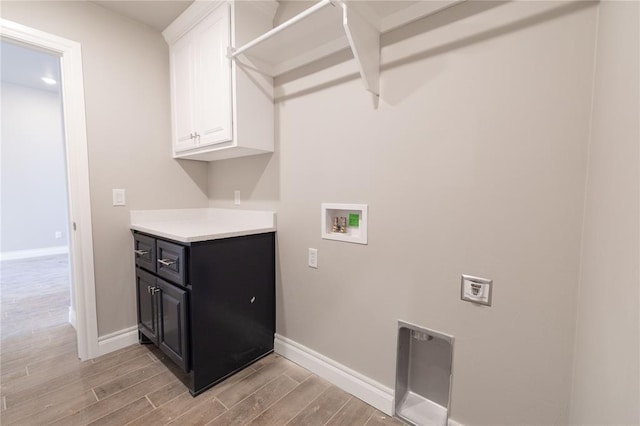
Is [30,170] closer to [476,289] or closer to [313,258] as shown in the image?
[313,258]

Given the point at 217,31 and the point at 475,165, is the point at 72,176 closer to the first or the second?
the point at 217,31

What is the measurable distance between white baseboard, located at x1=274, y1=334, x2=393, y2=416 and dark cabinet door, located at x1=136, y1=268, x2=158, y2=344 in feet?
2.77

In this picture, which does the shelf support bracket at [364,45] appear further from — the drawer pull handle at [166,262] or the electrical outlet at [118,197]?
the electrical outlet at [118,197]

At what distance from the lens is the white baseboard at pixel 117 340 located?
2.00m

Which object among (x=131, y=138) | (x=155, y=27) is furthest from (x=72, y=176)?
(x=155, y=27)

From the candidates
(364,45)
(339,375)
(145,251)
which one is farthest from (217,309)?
(364,45)

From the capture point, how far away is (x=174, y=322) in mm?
1674

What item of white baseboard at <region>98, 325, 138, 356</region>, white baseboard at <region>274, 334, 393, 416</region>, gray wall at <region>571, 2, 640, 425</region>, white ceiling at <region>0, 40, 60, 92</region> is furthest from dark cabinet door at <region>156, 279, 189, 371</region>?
white ceiling at <region>0, 40, 60, 92</region>

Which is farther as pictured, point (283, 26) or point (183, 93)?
point (183, 93)

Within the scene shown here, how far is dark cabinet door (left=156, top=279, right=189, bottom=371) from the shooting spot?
159 centimetres

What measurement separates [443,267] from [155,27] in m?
2.64

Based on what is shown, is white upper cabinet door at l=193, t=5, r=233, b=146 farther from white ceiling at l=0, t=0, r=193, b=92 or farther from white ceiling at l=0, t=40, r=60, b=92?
white ceiling at l=0, t=40, r=60, b=92

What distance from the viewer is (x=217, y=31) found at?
5.78 feet

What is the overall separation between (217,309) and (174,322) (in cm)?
27
